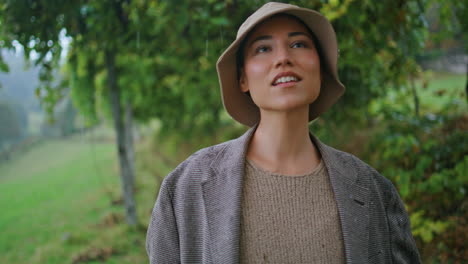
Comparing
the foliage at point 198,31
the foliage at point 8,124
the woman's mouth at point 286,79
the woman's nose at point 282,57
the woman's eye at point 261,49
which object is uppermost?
the foliage at point 198,31

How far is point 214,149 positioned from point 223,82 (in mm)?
312

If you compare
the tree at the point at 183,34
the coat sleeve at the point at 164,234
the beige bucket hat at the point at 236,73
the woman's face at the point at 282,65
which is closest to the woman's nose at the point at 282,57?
the woman's face at the point at 282,65

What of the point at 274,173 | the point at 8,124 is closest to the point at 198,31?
the point at 274,173

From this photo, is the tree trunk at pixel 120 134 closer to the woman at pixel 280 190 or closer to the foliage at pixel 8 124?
the woman at pixel 280 190

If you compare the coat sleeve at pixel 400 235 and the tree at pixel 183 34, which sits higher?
the tree at pixel 183 34

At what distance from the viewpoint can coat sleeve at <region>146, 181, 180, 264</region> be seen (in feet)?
5.16

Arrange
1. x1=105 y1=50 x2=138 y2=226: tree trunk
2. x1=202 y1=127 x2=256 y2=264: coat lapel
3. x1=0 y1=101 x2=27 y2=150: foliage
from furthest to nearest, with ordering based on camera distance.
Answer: x1=0 y1=101 x2=27 y2=150: foliage, x1=105 y1=50 x2=138 y2=226: tree trunk, x1=202 y1=127 x2=256 y2=264: coat lapel

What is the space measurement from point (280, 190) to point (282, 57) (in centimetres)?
54

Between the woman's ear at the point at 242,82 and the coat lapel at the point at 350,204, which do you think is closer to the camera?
the coat lapel at the point at 350,204

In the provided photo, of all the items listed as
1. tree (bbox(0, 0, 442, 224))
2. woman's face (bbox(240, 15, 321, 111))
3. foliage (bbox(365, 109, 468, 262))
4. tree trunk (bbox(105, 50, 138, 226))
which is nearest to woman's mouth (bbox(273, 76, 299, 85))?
woman's face (bbox(240, 15, 321, 111))

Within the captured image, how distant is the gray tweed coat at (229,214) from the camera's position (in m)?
1.51

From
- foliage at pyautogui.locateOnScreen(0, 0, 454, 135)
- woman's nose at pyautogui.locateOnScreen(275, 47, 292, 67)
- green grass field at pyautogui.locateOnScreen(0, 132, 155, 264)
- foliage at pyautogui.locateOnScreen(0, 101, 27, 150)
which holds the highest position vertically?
foliage at pyautogui.locateOnScreen(0, 0, 454, 135)

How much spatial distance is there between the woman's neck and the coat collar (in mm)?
75

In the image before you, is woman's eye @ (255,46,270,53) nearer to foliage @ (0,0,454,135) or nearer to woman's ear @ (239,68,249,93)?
woman's ear @ (239,68,249,93)
